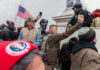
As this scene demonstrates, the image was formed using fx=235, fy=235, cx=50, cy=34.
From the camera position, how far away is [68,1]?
9.67 m

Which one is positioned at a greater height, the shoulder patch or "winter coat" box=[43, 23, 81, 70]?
the shoulder patch

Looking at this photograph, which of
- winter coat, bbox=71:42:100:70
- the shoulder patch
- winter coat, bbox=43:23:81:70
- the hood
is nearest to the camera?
the shoulder patch

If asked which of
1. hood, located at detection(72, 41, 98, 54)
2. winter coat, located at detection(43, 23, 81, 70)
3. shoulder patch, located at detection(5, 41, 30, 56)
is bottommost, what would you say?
winter coat, located at detection(43, 23, 81, 70)

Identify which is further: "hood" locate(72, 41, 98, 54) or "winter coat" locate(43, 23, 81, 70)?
"winter coat" locate(43, 23, 81, 70)

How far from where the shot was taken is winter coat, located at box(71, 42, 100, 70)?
3.40 m

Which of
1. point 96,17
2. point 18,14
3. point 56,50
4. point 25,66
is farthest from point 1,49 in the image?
point 18,14

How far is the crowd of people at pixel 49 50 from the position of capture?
1484 mm

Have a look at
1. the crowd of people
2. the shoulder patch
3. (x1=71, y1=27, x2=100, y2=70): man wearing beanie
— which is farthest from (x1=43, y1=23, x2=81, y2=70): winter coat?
the shoulder patch

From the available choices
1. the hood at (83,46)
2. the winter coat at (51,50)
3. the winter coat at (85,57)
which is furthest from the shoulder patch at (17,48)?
the winter coat at (51,50)

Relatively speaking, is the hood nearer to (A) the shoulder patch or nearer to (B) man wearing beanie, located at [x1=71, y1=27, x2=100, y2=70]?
(B) man wearing beanie, located at [x1=71, y1=27, x2=100, y2=70]

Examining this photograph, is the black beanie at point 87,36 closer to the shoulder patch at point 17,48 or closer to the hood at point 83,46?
the hood at point 83,46

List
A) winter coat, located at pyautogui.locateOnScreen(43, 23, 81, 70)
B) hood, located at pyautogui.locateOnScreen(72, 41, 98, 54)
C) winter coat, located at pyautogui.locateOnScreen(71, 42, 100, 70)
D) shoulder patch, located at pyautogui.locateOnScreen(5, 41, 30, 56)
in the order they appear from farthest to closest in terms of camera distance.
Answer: winter coat, located at pyautogui.locateOnScreen(43, 23, 81, 70) → hood, located at pyautogui.locateOnScreen(72, 41, 98, 54) → winter coat, located at pyautogui.locateOnScreen(71, 42, 100, 70) → shoulder patch, located at pyautogui.locateOnScreen(5, 41, 30, 56)

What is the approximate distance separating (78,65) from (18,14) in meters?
7.18

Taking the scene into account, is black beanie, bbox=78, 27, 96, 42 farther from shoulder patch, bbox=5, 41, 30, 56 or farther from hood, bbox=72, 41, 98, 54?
shoulder patch, bbox=5, 41, 30, 56
